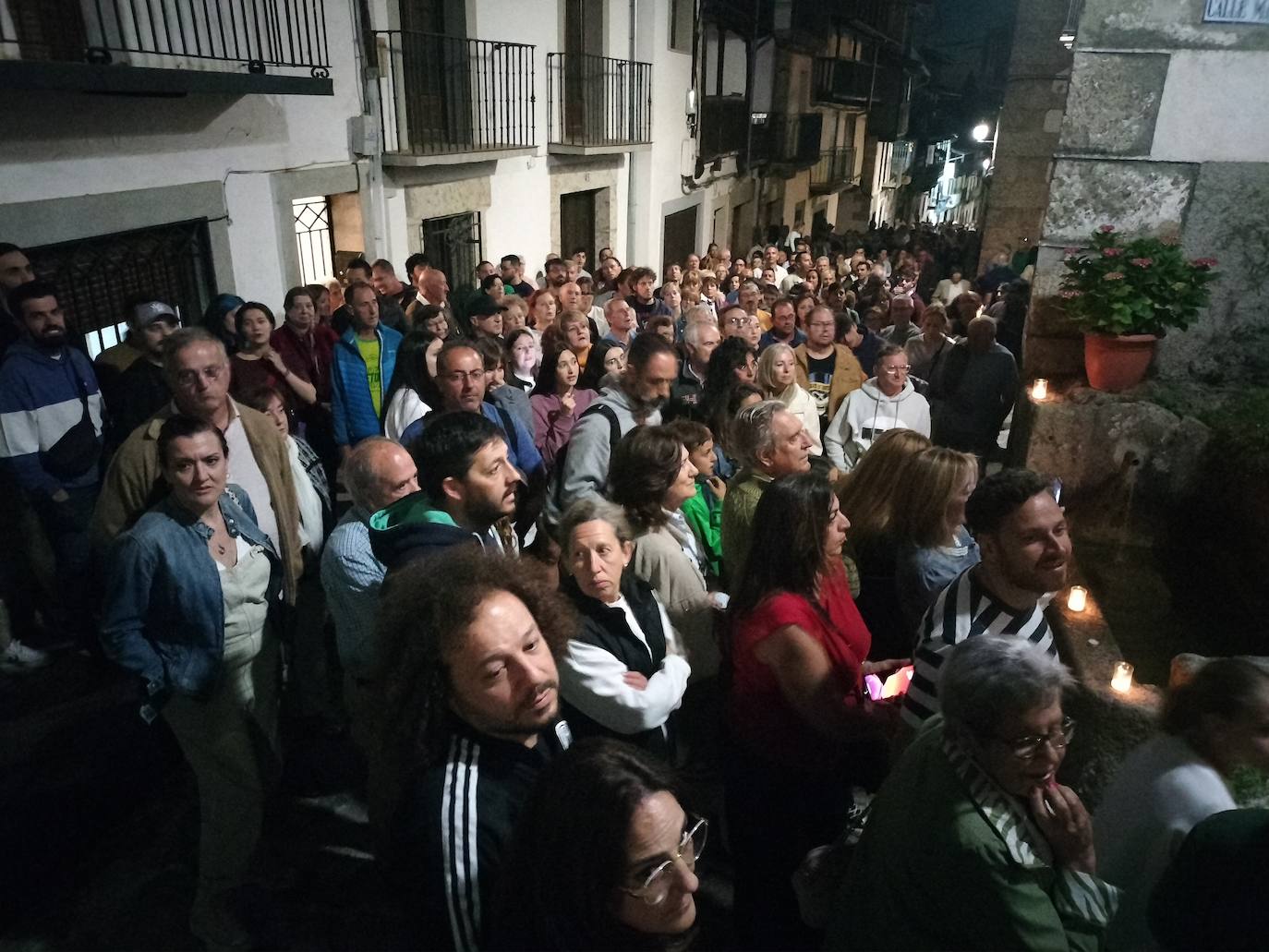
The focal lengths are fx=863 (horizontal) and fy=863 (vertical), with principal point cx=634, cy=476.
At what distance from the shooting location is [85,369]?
4051 mm

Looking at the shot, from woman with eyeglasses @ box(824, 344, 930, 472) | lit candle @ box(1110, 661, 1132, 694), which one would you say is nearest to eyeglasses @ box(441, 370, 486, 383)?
woman with eyeglasses @ box(824, 344, 930, 472)

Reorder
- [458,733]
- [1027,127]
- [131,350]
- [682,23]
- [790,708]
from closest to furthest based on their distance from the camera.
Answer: [458,733] → [790,708] → [131,350] → [1027,127] → [682,23]

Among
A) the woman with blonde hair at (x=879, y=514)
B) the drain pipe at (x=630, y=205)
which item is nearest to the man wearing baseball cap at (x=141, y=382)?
the woman with blonde hair at (x=879, y=514)

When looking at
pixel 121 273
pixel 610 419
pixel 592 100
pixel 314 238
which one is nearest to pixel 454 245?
pixel 314 238

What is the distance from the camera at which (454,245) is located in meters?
10.4

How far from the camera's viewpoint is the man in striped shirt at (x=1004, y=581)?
247cm

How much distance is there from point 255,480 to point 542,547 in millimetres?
1123

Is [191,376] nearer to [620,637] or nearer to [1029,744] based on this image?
[620,637]

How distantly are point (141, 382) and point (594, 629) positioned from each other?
2911 mm

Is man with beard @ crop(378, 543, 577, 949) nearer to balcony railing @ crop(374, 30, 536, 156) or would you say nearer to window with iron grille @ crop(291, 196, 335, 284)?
window with iron grille @ crop(291, 196, 335, 284)

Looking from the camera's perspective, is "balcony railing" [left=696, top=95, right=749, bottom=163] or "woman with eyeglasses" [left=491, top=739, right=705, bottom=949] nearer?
"woman with eyeglasses" [left=491, top=739, right=705, bottom=949]

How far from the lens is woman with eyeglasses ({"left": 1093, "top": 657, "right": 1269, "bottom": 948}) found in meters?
1.89

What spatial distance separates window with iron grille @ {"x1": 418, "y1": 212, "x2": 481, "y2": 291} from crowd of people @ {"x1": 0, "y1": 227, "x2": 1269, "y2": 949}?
4.91m

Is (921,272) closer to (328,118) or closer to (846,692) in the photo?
(328,118)
